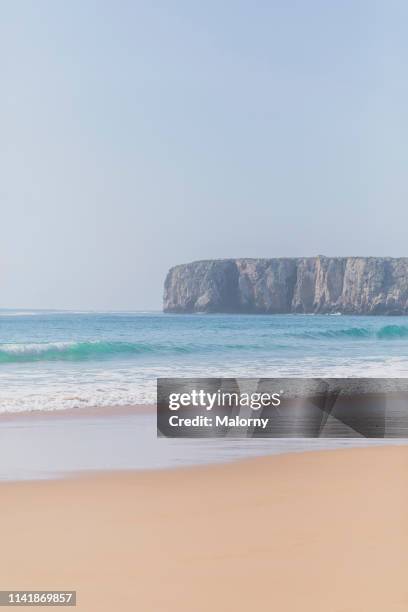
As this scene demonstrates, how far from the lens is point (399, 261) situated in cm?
1361

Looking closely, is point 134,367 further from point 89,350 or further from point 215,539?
point 215,539

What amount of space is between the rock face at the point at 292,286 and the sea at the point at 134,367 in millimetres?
585

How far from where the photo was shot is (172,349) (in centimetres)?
1235

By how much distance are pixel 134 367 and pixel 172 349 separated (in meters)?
2.08

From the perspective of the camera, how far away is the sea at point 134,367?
4000mm

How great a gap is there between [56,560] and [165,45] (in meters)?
5.26

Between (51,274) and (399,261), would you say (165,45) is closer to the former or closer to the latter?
(51,274)

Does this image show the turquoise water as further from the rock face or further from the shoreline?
the shoreline

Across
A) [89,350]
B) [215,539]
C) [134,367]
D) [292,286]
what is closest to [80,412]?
[215,539]

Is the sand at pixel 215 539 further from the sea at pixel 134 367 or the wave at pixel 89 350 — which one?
the wave at pixel 89 350

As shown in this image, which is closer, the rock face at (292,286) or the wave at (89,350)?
the wave at (89,350)

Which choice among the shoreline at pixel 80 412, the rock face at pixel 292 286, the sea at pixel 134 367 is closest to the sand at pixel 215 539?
the sea at pixel 134 367

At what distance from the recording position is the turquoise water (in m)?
8.68

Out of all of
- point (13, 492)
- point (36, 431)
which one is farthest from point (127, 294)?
point (13, 492)
